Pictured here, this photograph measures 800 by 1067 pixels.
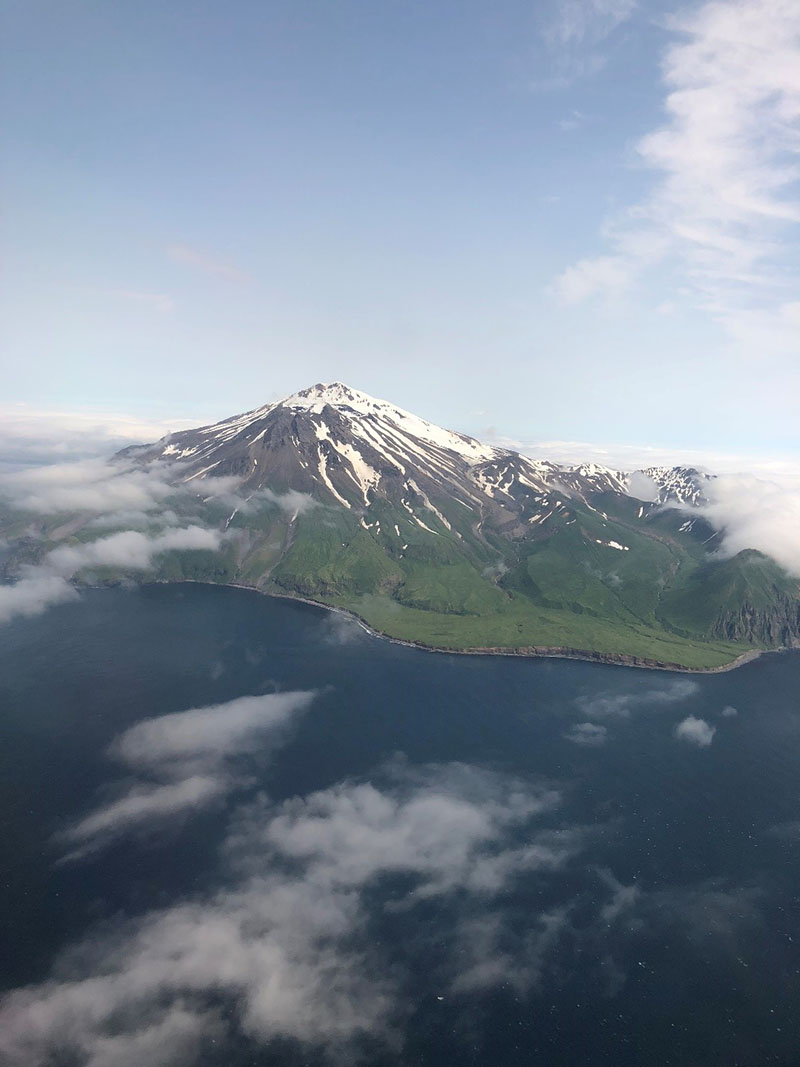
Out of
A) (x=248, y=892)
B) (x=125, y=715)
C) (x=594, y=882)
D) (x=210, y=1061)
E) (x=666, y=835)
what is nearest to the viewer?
(x=210, y=1061)

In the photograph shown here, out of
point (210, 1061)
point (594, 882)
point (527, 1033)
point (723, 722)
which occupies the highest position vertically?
point (723, 722)

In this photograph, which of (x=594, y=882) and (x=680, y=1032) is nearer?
(x=680, y=1032)

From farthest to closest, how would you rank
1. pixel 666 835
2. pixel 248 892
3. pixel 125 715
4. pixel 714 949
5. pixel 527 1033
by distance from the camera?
1. pixel 125 715
2. pixel 666 835
3. pixel 248 892
4. pixel 714 949
5. pixel 527 1033

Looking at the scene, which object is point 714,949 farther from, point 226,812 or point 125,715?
point 125,715

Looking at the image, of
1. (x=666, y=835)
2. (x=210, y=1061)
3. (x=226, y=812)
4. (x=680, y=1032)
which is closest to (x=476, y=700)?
(x=666, y=835)

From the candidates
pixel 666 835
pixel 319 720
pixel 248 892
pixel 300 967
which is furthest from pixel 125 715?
pixel 666 835

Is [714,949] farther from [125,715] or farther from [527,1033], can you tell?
[125,715]

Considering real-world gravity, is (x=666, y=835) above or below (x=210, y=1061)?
above
